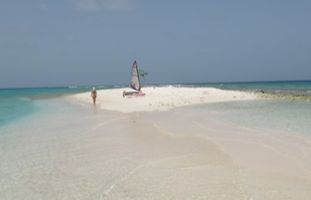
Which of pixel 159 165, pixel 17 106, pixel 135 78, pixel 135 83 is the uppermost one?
pixel 135 78

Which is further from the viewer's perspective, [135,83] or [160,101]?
[135,83]

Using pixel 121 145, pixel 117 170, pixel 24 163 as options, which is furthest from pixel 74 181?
pixel 121 145

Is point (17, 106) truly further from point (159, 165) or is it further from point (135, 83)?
point (159, 165)

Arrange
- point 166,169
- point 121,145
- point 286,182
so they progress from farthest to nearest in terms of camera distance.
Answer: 1. point 121,145
2. point 166,169
3. point 286,182

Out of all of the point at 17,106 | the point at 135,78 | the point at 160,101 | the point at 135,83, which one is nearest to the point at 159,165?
the point at 160,101

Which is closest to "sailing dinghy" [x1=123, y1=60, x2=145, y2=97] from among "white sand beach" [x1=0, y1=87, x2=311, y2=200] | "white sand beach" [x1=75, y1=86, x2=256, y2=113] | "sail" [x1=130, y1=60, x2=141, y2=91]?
"sail" [x1=130, y1=60, x2=141, y2=91]

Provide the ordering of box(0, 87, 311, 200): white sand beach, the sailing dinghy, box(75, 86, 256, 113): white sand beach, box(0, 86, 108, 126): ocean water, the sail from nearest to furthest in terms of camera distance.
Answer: box(0, 87, 311, 200): white sand beach, box(0, 86, 108, 126): ocean water, box(75, 86, 256, 113): white sand beach, the sail, the sailing dinghy

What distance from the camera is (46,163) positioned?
10789 millimetres

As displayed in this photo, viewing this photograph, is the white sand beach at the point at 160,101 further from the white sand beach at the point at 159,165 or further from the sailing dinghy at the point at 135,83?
the white sand beach at the point at 159,165

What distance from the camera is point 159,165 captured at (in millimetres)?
9914

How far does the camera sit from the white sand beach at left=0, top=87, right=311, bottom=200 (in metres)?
7.76

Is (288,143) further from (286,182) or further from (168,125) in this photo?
(168,125)

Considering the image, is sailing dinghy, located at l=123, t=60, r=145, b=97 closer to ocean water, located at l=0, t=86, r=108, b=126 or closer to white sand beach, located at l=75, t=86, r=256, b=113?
white sand beach, located at l=75, t=86, r=256, b=113

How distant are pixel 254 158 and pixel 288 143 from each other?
2435mm
